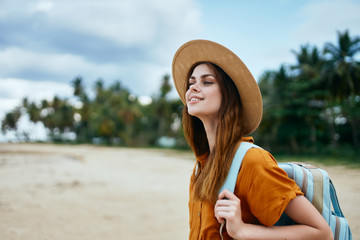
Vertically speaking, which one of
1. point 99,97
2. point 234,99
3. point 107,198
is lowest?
point 107,198

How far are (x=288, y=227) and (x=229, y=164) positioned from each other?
336mm

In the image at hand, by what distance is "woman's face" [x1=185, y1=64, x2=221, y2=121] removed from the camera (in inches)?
49.3

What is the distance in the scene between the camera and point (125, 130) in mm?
52219

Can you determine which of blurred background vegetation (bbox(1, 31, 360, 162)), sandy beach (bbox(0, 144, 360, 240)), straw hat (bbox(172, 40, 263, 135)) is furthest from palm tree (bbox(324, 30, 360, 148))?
straw hat (bbox(172, 40, 263, 135))

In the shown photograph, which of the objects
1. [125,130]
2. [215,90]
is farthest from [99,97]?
[215,90]

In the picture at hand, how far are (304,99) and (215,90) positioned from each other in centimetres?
2454

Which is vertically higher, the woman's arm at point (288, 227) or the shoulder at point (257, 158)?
the shoulder at point (257, 158)

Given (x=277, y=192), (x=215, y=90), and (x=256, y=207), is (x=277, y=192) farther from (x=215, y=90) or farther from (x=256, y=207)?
(x=215, y=90)

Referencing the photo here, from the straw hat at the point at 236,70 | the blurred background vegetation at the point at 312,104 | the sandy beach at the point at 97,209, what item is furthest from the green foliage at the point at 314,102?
the straw hat at the point at 236,70

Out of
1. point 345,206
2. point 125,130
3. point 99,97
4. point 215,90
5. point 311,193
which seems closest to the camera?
point 311,193

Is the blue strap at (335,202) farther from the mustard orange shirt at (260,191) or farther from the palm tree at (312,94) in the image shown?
the palm tree at (312,94)

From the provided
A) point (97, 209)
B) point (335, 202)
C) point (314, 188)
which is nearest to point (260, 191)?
point (314, 188)

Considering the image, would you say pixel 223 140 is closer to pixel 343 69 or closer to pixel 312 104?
pixel 343 69

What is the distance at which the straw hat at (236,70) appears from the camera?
4.02ft
